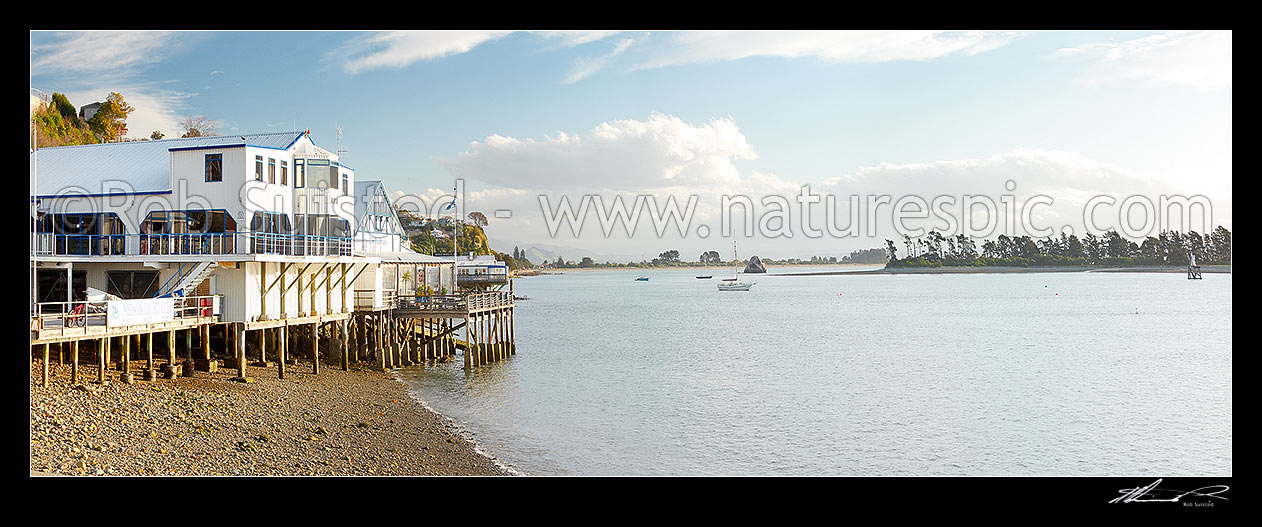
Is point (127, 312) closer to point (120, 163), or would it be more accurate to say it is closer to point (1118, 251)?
point (120, 163)

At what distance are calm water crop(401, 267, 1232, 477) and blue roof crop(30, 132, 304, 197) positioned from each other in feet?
32.2

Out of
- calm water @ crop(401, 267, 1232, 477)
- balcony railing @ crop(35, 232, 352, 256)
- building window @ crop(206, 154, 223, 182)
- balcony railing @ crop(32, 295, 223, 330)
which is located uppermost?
building window @ crop(206, 154, 223, 182)

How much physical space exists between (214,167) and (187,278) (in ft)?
11.6

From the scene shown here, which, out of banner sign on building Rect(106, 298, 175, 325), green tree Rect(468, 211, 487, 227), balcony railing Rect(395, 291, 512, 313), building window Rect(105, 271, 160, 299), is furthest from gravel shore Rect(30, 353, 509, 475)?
green tree Rect(468, 211, 487, 227)

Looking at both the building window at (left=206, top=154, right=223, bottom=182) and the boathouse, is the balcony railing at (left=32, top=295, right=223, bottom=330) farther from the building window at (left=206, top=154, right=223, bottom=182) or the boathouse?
the building window at (left=206, top=154, right=223, bottom=182)

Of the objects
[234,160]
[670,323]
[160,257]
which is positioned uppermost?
[234,160]

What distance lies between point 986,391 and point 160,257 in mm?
29009

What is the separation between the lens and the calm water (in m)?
20.4

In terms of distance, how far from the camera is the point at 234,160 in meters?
24.3

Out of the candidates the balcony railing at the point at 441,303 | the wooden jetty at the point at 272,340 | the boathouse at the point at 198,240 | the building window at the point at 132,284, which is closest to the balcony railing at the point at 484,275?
the wooden jetty at the point at 272,340

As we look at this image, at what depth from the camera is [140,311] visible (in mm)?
20969

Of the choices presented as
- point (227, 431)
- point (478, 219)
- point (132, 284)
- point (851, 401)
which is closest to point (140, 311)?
point (132, 284)
